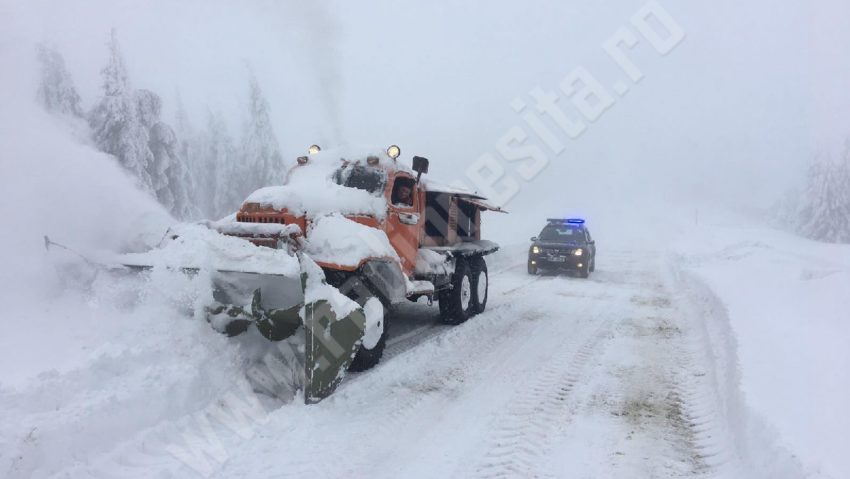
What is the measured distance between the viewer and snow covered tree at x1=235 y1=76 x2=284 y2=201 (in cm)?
4119

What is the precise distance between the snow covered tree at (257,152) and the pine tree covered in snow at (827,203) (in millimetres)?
56445

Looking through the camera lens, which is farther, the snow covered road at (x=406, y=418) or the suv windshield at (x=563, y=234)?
the suv windshield at (x=563, y=234)

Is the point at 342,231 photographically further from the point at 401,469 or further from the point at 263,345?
the point at 401,469

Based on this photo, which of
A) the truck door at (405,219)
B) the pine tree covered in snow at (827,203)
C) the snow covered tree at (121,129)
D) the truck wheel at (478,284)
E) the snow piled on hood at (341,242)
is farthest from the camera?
the pine tree covered in snow at (827,203)

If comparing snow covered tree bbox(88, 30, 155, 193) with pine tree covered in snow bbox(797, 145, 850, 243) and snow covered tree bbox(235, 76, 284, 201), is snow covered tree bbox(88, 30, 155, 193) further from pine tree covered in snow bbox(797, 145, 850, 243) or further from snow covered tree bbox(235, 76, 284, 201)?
pine tree covered in snow bbox(797, 145, 850, 243)

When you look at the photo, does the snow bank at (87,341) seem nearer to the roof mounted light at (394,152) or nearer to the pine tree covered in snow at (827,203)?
the roof mounted light at (394,152)

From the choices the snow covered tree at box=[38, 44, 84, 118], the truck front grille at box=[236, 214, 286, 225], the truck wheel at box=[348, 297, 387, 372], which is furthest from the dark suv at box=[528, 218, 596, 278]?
the snow covered tree at box=[38, 44, 84, 118]

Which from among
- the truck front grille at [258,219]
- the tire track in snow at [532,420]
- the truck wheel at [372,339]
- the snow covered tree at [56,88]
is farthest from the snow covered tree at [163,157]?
the tire track in snow at [532,420]

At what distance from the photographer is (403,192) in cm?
733

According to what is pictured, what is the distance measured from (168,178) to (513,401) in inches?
1043

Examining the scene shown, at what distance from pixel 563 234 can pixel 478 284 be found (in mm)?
7468

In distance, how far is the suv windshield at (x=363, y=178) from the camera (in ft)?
23.0

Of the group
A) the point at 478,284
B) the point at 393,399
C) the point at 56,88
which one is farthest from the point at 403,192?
the point at 56,88

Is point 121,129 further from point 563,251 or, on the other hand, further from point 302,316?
point 302,316
